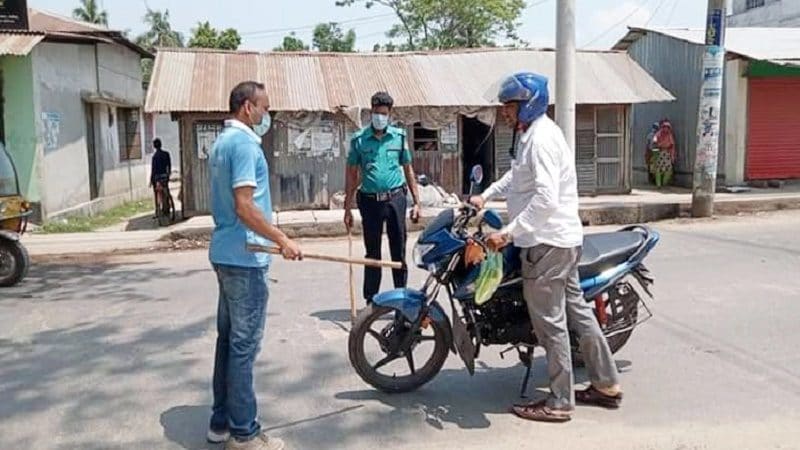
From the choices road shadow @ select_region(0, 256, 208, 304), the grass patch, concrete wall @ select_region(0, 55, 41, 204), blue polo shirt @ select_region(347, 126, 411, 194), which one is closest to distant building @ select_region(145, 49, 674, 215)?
the grass patch

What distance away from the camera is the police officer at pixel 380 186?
20.1 feet

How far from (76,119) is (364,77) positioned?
596 cm

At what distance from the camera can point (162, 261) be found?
1000 centimetres

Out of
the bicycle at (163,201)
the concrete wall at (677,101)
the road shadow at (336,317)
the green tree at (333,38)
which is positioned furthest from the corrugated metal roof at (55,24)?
the green tree at (333,38)

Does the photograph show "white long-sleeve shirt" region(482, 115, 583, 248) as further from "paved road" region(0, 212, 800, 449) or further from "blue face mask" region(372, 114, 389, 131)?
"blue face mask" region(372, 114, 389, 131)

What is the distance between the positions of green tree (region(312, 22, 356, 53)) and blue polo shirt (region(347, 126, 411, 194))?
4314 cm

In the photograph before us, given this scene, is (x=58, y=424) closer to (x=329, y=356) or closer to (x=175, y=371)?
(x=175, y=371)

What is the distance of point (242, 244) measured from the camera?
3.66 metres

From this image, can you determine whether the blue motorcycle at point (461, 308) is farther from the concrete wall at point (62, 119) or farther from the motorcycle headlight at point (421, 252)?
the concrete wall at point (62, 119)

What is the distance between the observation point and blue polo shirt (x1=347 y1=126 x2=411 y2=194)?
613 cm

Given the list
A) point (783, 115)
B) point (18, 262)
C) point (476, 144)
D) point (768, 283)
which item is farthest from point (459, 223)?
point (783, 115)

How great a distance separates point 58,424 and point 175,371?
985mm

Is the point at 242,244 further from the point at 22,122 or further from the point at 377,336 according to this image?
the point at 22,122

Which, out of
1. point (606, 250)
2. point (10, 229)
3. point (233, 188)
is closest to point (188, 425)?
point (233, 188)
